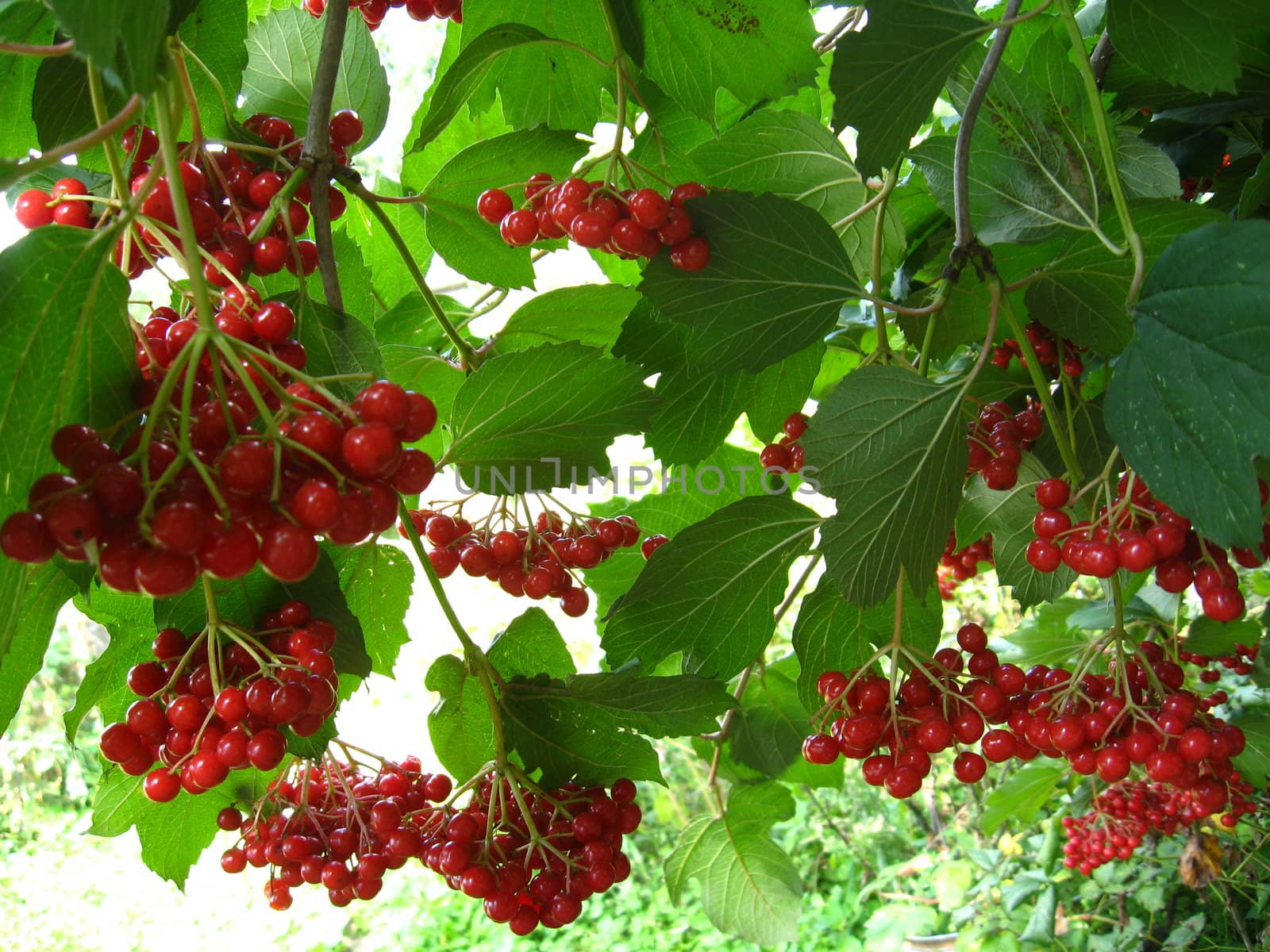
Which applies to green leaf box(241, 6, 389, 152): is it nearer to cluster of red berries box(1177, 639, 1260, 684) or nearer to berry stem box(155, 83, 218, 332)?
berry stem box(155, 83, 218, 332)

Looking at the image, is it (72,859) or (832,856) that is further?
(72,859)

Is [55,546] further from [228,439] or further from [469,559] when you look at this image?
[469,559]

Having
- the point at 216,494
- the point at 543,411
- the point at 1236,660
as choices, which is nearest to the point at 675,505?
the point at 543,411

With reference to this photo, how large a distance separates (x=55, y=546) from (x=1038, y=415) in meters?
0.75

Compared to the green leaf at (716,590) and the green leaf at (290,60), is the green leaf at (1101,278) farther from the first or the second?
the green leaf at (290,60)

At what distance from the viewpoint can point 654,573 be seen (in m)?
0.76

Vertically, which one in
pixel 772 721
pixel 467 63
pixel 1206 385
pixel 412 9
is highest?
pixel 412 9

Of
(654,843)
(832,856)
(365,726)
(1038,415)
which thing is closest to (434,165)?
(1038,415)

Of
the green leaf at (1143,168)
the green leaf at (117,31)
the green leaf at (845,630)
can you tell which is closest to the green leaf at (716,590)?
the green leaf at (845,630)

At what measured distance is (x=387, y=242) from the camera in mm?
990

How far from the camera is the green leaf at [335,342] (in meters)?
0.59

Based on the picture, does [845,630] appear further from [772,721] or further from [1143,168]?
[1143,168]

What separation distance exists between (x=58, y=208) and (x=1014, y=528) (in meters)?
0.72

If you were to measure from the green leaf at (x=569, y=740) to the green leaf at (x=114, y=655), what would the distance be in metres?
0.25
